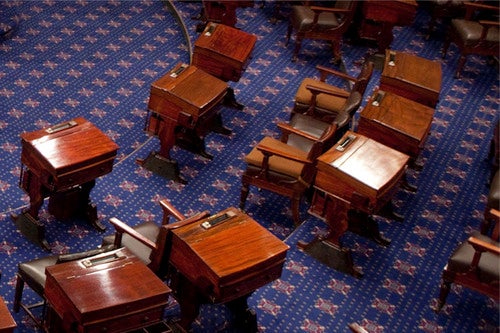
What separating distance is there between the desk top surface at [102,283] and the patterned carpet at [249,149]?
1.96ft

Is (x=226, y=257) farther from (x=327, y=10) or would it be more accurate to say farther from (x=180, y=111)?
(x=327, y=10)

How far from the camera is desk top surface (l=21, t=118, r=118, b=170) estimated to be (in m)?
5.60

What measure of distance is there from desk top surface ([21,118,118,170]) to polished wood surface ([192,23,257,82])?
4.69 feet

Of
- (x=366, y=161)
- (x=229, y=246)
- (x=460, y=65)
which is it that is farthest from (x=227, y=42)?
(x=229, y=246)

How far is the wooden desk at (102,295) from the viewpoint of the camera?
4.59 m

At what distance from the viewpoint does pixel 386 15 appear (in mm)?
7949

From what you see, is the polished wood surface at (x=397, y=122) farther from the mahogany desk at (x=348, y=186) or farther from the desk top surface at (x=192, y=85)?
the desk top surface at (x=192, y=85)

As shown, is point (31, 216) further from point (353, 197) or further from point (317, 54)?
point (317, 54)

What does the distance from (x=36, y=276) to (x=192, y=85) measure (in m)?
2.05

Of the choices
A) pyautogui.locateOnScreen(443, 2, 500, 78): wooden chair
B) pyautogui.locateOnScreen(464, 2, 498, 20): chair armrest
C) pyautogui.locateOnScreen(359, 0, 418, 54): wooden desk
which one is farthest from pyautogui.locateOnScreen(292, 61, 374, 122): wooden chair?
pyautogui.locateOnScreen(464, 2, 498, 20): chair armrest

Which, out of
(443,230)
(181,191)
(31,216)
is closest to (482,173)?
(443,230)

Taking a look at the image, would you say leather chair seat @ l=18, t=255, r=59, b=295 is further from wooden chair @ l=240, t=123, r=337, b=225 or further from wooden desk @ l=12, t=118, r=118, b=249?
wooden chair @ l=240, t=123, r=337, b=225

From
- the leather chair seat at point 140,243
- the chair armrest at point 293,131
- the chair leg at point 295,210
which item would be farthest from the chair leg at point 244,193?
the leather chair seat at point 140,243

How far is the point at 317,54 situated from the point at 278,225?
2490 mm
